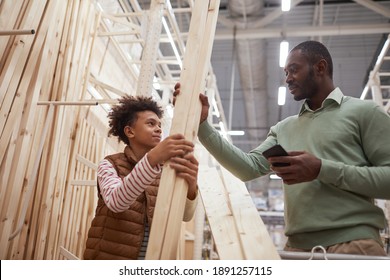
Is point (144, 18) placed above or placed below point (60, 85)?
above

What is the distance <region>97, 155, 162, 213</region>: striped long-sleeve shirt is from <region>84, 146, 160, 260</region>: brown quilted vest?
13 cm

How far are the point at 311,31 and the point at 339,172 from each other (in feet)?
23.6

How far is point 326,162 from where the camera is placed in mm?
1666

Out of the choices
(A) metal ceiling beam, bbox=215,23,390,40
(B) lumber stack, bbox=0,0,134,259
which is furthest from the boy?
Answer: (A) metal ceiling beam, bbox=215,23,390,40

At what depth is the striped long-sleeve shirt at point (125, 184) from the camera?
5.83ft

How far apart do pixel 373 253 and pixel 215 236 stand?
0.68 metres

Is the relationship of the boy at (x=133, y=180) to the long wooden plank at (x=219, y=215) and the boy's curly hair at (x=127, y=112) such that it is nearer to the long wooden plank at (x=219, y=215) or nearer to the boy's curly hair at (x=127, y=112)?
the boy's curly hair at (x=127, y=112)

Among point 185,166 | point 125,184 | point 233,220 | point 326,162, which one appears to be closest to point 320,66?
point 326,162

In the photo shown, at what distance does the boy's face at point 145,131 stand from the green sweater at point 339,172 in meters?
0.47

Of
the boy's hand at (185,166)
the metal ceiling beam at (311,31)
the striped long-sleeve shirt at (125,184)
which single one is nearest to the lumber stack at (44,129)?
the striped long-sleeve shirt at (125,184)

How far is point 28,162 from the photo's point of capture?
325 centimetres

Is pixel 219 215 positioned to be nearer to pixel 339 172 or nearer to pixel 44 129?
pixel 339 172
